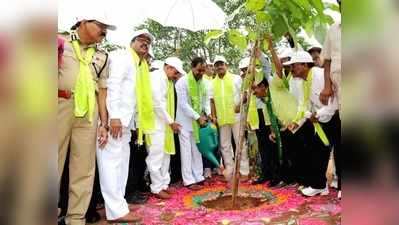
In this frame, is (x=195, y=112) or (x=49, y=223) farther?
(x=195, y=112)

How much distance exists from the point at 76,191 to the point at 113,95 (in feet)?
2.52

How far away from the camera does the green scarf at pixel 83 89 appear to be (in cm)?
281

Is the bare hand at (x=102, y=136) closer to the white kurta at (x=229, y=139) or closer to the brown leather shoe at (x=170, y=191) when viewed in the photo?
the brown leather shoe at (x=170, y=191)

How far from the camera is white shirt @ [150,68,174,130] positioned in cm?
438

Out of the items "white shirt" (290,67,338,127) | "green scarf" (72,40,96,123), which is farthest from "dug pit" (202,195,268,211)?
"green scarf" (72,40,96,123)

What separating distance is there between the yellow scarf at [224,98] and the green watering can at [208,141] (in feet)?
0.47

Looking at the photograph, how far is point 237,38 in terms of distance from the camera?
3.50 m

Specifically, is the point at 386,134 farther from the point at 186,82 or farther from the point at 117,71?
the point at 186,82

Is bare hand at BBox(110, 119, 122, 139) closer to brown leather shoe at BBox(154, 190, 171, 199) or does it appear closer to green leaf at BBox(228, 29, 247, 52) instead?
green leaf at BBox(228, 29, 247, 52)

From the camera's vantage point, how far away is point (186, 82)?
5152 millimetres

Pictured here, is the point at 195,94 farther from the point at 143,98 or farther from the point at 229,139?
the point at 143,98

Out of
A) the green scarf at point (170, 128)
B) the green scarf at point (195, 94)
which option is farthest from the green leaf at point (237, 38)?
the green scarf at point (195, 94)

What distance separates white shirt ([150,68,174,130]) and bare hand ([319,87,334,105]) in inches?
60.1

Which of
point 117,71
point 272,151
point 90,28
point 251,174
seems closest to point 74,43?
point 90,28
